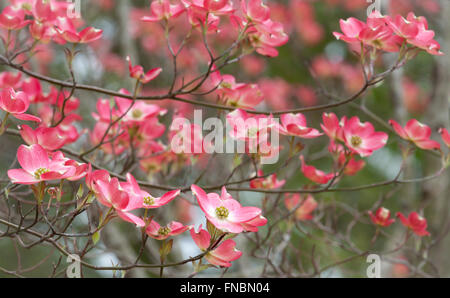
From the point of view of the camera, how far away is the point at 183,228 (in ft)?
2.72

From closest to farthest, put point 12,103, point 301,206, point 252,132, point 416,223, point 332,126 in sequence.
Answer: point 12,103 → point 252,132 → point 332,126 → point 416,223 → point 301,206

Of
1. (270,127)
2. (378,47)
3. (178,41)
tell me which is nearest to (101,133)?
(270,127)

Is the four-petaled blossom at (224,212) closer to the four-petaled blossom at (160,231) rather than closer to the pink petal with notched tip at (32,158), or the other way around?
the four-petaled blossom at (160,231)

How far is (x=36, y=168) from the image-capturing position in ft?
2.62

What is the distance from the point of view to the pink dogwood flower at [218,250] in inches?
31.5

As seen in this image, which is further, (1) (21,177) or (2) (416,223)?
(2) (416,223)

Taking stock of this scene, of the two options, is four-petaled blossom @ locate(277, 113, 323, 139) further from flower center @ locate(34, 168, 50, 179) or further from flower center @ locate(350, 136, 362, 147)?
flower center @ locate(34, 168, 50, 179)

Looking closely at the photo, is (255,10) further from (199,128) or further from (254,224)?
(254,224)

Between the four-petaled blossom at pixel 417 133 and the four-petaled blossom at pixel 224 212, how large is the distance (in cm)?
50

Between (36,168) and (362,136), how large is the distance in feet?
2.32

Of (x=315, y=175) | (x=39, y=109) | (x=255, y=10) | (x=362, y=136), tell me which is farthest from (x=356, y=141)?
(x=39, y=109)

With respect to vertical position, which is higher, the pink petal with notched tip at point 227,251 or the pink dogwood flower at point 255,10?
the pink dogwood flower at point 255,10

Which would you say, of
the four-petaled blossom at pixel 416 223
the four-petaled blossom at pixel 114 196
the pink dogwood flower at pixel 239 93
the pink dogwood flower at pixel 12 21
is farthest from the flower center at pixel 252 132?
the pink dogwood flower at pixel 12 21

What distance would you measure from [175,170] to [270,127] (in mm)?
438
